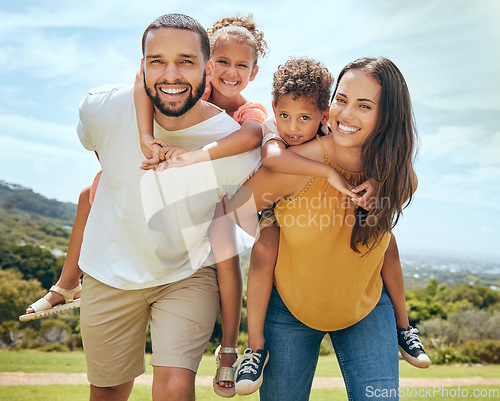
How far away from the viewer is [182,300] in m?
2.82

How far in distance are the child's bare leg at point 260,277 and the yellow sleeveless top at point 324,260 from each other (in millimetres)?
50

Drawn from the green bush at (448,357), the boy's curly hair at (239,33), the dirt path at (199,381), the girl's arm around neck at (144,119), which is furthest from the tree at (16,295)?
the girl's arm around neck at (144,119)

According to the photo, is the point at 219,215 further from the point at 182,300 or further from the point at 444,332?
the point at 444,332

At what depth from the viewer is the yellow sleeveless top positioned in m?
2.62

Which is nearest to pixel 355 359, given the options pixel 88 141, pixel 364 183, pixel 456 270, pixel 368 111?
pixel 364 183

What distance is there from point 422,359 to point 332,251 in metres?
0.96

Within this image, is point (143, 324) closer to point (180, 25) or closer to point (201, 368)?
point (180, 25)

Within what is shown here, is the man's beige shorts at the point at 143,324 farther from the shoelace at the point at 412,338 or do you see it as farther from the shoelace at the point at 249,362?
the shoelace at the point at 412,338

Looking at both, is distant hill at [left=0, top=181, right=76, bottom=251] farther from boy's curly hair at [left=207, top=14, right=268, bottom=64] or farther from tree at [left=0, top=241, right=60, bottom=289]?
boy's curly hair at [left=207, top=14, right=268, bottom=64]

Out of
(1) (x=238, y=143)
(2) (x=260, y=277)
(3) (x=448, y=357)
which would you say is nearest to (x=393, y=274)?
(2) (x=260, y=277)

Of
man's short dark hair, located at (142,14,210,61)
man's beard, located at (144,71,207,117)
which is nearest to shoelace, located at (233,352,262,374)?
man's beard, located at (144,71,207,117)

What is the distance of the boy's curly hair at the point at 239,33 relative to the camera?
371 centimetres

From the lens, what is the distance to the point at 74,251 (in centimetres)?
360

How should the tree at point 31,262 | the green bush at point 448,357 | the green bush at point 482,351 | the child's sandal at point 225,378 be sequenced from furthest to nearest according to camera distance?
1. the tree at point 31,262
2. the green bush at point 482,351
3. the green bush at point 448,357
4. the child's sandal at point 225,378
